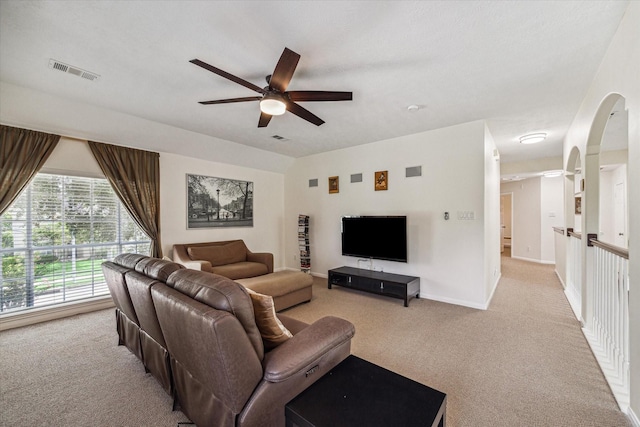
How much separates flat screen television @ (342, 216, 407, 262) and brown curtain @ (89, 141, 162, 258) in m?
3.25

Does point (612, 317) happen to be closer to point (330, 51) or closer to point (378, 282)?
point (378, 282)

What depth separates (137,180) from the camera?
4.16 metres

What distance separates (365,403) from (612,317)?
2621 mm

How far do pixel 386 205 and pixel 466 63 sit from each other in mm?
2624

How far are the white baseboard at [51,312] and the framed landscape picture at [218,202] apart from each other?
1.70m

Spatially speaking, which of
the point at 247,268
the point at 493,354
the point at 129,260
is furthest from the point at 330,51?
the point at 247,268

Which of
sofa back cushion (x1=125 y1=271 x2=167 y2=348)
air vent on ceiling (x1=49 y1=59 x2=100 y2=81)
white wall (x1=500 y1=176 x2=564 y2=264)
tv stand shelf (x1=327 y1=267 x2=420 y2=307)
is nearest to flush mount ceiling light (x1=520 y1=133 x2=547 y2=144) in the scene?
tv stand shelf (x1=327 y1=267 x2=420 y2=307)

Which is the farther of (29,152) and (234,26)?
(29,152)

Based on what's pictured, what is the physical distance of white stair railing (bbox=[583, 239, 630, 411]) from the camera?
6.72ft

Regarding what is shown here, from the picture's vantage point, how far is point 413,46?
84.6 inches

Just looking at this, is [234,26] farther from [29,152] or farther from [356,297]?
[356,297]

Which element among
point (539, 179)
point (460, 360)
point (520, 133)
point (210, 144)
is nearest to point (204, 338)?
point (460, 360)

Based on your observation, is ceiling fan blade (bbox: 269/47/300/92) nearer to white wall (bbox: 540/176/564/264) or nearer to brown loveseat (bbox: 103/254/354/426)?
brown loveseat (bbox: 103/254/354/426)

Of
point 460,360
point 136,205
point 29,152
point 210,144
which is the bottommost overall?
point 460,360
